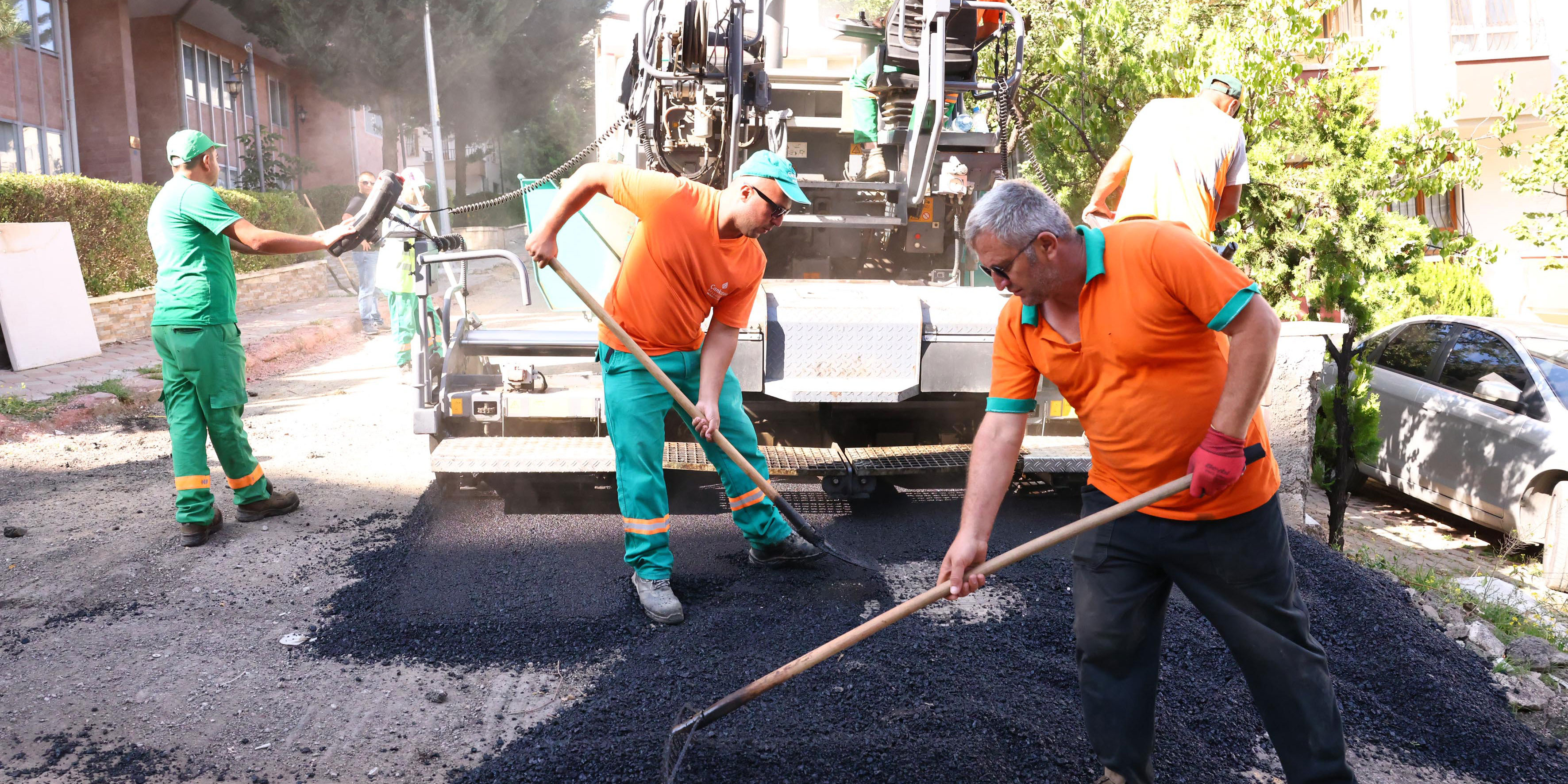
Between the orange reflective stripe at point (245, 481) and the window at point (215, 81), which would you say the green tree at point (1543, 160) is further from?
the window at point (215, 81)

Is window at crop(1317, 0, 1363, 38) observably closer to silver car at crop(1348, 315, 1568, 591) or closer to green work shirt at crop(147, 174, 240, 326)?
silver car at crop(1348, 315, 1568, 591)

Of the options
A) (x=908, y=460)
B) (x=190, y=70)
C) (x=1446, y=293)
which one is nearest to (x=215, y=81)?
(x=190, y=70)

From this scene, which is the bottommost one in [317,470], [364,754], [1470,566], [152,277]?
[1470,566]

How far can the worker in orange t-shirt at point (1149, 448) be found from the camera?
2.22 m

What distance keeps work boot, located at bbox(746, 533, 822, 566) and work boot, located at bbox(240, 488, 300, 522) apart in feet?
7.75

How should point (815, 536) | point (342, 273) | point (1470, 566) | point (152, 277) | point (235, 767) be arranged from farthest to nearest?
point (342, 273)
point (152, 277)
point (1470, 566)
point (815, 536)
point (235, 767)

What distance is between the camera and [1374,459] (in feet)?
19.8

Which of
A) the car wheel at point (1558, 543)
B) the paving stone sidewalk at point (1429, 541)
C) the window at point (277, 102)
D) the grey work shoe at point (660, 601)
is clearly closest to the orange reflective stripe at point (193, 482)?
the grey work shoe at point (660, 601)

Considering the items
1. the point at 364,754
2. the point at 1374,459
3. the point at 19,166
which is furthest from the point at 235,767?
the point at 19,166

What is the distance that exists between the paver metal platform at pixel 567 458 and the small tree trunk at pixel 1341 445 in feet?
8.29

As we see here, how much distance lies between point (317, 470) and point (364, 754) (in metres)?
3.52

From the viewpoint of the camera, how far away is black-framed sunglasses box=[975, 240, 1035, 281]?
2.26m

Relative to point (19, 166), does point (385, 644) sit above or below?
below

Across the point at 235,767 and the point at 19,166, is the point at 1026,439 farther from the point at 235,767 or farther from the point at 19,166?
the point at 19,166
